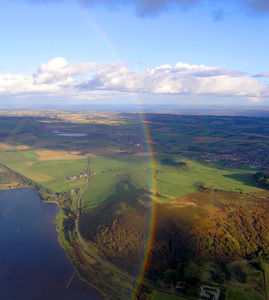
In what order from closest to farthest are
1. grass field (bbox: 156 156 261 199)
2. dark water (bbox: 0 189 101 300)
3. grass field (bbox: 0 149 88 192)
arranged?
1. dark water (bbox: 0 189 101 300)
2. grass field (bbox: 156 156 261 199)
3. grass field (bbox: 0 149 88 192)

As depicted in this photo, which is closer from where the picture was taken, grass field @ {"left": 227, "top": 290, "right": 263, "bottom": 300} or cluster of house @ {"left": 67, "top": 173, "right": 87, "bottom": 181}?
grass field @ {"left": 227, "top": 290, "right": 263, "bottom": 300}

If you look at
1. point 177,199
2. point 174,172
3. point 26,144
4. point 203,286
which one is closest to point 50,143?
point 26,144

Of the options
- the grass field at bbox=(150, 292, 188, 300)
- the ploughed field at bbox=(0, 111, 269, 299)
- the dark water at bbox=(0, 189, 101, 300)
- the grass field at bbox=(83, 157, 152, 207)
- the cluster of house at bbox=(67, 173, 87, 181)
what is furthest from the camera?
the cluster of house at bbox=(67, 173, 87, 181)

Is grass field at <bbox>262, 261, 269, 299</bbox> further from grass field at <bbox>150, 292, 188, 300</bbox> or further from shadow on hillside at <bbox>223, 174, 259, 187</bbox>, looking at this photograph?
shadow on hillside at <bbox>223, 174, 259, 187</bbox>

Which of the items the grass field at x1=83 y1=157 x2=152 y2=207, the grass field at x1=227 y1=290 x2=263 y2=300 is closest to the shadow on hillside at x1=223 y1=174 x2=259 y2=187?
the grass field at x1=83 y1=157 x2=152 y2=207

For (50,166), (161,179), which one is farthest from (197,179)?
(50,166)
